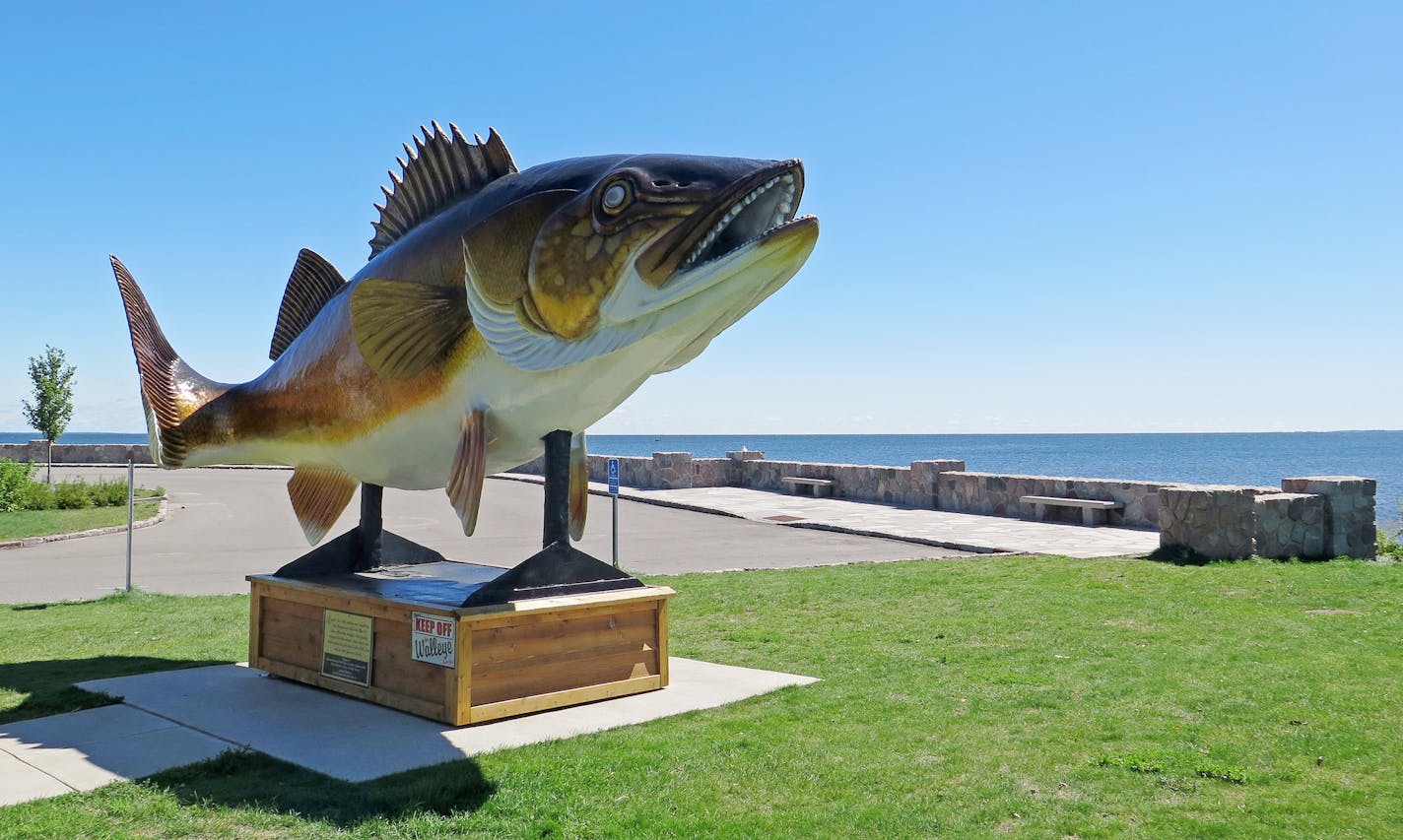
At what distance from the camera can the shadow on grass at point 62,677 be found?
6.33m

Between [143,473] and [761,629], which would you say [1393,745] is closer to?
[761,629]

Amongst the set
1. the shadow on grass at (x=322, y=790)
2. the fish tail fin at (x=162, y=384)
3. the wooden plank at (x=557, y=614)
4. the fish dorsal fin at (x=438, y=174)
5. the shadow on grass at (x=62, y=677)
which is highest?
the fish dorsal fin at (x=438, y=174)

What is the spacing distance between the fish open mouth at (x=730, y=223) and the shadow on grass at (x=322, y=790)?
8.01ft

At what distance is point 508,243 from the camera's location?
17.4ft

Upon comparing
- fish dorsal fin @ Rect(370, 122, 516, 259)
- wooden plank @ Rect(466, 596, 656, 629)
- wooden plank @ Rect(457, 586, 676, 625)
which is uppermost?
fish dorsal fin @ Rect(370, 122, 516, 259)

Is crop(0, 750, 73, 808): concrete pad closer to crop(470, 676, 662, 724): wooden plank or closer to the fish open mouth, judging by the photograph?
crop(470, 676, 662, 724): wooden plank

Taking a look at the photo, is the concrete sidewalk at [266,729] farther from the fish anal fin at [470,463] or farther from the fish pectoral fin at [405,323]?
the fish pectoral fin at [405,323]

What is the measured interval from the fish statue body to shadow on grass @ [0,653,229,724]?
5.23ft

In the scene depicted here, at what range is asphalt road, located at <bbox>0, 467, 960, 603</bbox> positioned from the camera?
13.0 m

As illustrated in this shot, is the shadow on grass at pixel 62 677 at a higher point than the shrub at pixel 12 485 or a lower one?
lower

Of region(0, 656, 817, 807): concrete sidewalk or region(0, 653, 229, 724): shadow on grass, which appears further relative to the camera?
region(0, 653, 229, 724): shadow on grass

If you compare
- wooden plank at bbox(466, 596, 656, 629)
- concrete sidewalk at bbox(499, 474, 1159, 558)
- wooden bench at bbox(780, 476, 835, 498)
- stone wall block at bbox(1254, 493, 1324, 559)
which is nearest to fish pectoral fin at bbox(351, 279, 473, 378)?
wooden plank at bbox(466, 596, 656, 629)

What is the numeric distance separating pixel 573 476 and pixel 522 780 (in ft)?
7.22

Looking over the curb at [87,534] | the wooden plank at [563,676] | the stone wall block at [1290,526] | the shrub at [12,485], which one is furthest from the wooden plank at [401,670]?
the shrub at [12,485]
